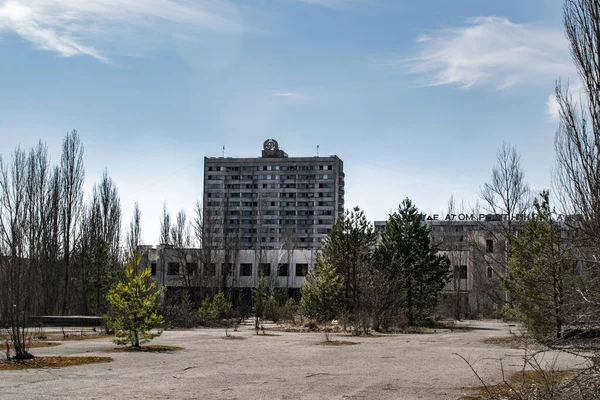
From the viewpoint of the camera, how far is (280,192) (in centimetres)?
14125

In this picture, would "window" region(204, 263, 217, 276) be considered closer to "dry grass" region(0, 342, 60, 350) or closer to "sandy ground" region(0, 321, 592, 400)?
"dry grass" region(0, 342, 60, 350)

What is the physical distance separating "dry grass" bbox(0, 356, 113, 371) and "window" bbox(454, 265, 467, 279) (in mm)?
49849

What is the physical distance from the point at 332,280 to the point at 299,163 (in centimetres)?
10446

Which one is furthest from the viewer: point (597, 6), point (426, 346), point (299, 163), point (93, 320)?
point (299, 163)

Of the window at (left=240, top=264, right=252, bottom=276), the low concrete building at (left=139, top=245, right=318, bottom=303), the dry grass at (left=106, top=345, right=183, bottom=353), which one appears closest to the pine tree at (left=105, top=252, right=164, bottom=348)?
the dry grass at (left=106, top=345, right=183, bottom=353)

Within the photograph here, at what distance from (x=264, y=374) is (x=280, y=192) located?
12619 centimetres

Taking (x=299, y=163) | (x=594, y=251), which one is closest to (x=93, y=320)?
(x=594, y=251)

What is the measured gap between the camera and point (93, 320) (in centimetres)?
4038

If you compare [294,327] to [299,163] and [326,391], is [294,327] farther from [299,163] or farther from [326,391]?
[299,163]

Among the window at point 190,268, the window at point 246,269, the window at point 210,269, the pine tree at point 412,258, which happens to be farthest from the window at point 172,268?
the pine tree at point 412,258

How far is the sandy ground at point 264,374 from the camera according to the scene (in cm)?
1214

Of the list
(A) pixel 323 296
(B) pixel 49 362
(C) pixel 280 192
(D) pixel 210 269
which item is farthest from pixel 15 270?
Answer: (C) pixel 280 192

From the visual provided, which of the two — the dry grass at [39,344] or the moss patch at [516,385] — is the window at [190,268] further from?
the moss patch at [516,385]

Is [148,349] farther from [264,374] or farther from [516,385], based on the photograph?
[516,385]
